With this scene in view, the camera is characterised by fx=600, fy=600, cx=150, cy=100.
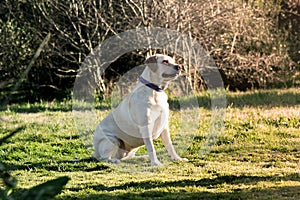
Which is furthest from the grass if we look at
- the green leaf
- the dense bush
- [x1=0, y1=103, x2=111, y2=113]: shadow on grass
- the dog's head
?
the green leaf

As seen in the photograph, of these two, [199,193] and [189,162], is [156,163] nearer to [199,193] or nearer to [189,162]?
[189,162]

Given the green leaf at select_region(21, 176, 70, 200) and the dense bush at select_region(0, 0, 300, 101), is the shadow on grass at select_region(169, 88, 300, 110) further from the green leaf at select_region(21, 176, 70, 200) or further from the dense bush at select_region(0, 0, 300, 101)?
the green leaf at select_region(21, 176, 70, 200)

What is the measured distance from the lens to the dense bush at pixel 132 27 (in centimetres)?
1321

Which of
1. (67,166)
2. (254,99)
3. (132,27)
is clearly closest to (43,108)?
(132,27)

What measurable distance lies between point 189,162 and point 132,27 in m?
6.17

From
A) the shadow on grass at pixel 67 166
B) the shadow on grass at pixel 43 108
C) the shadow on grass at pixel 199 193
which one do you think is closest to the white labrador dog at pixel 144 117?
the shadow on grass at pixel 67 166

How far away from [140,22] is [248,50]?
10.2ft

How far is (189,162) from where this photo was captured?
7660 mm

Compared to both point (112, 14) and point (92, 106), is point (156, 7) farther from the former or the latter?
point (92, 106)

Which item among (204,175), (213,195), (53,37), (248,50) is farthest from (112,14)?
(213,195)

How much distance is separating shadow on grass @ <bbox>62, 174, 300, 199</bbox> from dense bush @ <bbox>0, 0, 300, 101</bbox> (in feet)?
23.1

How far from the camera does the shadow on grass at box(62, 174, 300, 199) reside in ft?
18.4

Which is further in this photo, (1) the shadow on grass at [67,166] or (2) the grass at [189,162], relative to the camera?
(1) the shadow on grass at [67,166]

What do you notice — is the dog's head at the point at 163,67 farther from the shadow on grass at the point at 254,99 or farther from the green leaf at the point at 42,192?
the green leaf at the point at 42,192
